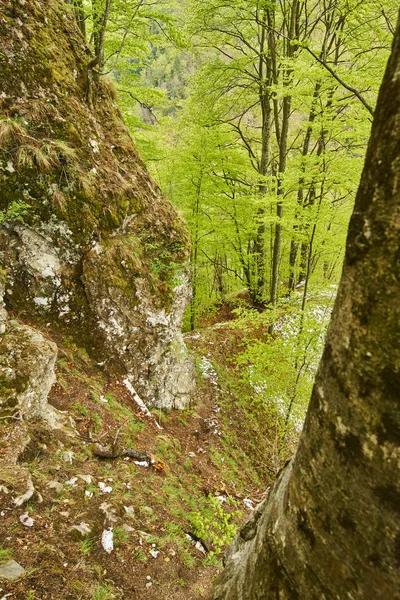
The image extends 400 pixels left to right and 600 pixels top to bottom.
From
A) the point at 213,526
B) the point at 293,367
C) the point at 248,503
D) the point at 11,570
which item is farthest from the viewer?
the point at 293,367

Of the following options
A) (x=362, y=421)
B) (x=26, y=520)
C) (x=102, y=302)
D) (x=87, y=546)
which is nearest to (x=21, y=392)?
(x=26, y=520)

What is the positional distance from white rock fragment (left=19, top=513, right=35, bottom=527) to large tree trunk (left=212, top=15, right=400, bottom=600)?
2724mm

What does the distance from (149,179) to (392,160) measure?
22.2ft

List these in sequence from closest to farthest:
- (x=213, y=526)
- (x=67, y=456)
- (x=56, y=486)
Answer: (x=56, y=486) → (x=67, y=456) → (x=213, y=526)

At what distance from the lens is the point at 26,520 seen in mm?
2811

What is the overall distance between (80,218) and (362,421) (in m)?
5.58

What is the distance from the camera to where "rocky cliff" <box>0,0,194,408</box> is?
16.8ft

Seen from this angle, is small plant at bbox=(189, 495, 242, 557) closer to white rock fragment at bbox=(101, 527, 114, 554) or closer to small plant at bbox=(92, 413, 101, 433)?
white rock fragment at bbox=(101, 527, 114, 554)

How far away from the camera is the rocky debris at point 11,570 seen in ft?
7.62

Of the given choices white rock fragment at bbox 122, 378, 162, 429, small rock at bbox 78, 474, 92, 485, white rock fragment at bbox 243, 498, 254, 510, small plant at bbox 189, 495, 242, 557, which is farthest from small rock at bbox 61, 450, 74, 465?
white rock fragment at bbox 243, 498, 254, 510

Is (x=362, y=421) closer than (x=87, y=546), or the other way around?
(x=362, y=421)

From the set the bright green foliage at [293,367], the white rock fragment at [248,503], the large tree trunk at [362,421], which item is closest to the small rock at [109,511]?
the white rock fragment at [248,503]

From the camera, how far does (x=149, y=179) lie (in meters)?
6.88

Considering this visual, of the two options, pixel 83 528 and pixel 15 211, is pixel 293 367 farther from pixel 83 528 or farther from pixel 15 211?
pixel 15 211
